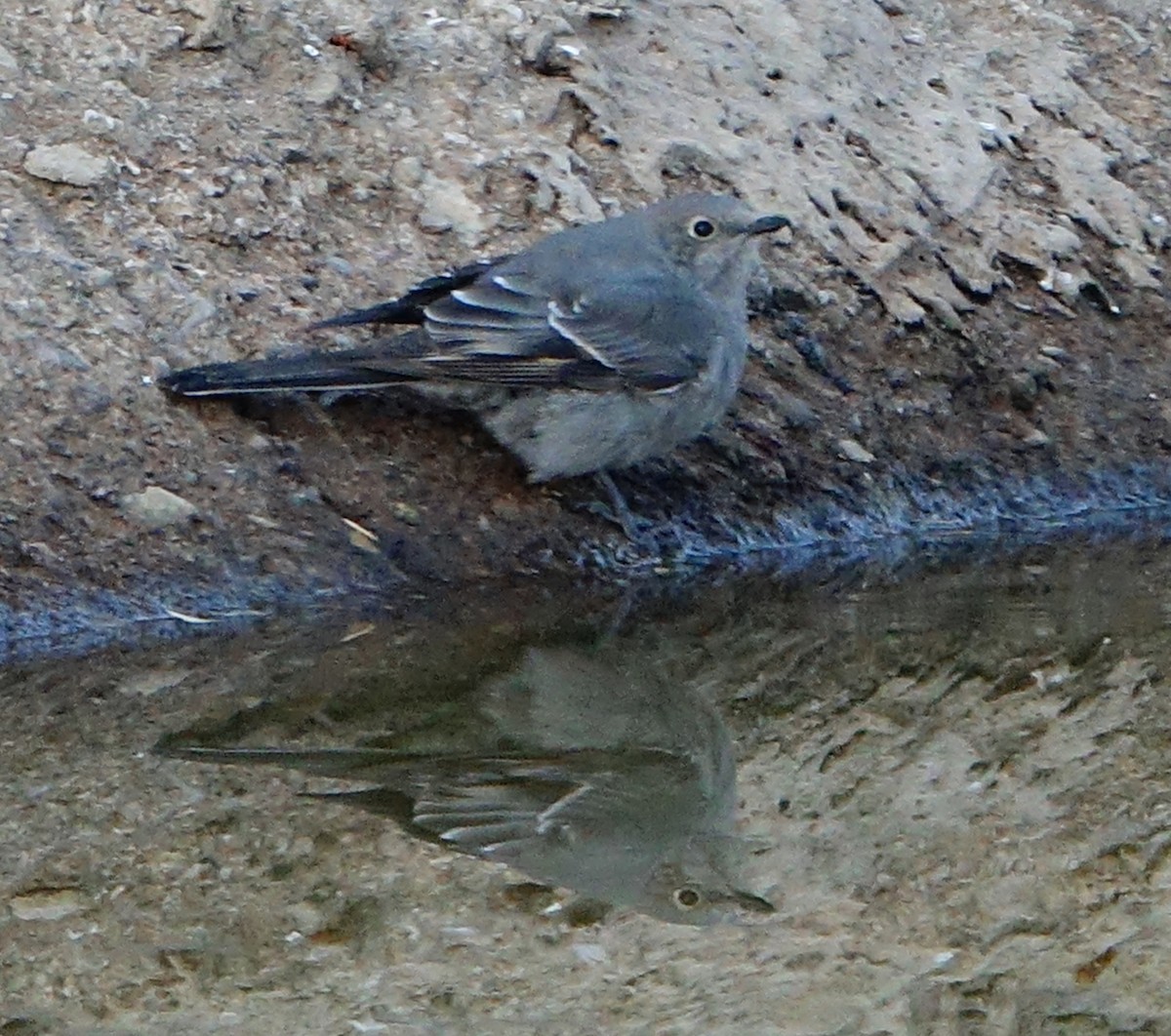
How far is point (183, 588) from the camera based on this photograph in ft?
20.4

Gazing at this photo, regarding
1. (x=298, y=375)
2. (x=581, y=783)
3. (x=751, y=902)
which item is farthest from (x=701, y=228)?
(x=751, y=902)

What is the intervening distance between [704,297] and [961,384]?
1.18 meters

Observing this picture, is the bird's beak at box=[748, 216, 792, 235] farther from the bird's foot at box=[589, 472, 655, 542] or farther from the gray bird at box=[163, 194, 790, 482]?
the bird's foot at box=[589, 472, 655, 542]

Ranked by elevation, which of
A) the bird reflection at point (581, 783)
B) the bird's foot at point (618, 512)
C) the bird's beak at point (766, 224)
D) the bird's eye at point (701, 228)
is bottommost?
the bird's foot at point (618, 512)

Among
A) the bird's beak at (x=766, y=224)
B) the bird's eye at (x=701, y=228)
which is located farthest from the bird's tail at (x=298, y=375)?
the bird's beak at (x=766, y=224)

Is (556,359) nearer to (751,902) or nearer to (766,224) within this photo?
(766,224)

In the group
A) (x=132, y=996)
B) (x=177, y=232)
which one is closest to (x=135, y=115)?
(x=177, y=232)

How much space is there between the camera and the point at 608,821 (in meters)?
4.82

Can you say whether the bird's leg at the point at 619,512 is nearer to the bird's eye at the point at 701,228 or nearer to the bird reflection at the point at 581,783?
the bird's eye at the point at 701,228

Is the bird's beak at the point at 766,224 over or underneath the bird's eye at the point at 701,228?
over

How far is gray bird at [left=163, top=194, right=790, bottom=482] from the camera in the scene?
6.54 m

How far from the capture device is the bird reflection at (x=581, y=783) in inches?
178

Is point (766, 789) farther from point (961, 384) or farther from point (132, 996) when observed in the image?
point (961, 384)

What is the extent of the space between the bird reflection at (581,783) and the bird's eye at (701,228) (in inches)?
67.0
